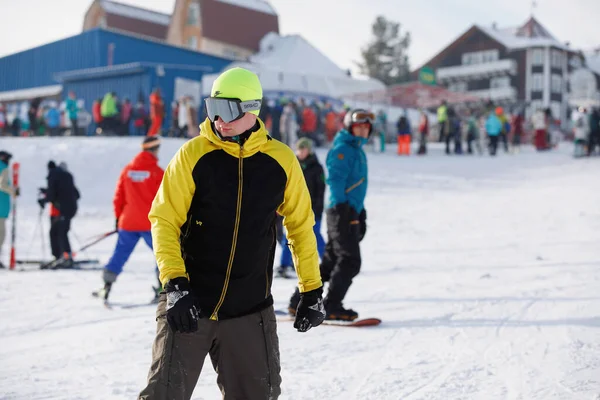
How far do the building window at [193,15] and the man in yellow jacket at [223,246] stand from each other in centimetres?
4068

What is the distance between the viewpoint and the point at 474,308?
607cm

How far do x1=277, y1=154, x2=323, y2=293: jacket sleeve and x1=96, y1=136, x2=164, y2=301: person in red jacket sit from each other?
13.0ft

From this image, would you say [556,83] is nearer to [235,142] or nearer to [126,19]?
[126,19]

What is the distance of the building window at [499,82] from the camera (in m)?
53.0

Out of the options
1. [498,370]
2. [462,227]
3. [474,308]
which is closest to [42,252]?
[462,227]

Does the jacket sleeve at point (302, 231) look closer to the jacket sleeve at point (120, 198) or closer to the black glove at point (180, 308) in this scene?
the black glove at point (180, 308)

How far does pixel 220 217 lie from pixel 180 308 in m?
0.39

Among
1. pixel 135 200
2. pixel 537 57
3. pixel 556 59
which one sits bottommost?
pixel 135 200

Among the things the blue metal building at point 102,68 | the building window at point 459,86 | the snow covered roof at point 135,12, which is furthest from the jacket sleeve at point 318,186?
the building window at point 459,86

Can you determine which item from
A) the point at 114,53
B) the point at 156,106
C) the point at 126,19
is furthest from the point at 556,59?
the point at 156,106

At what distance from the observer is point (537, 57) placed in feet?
169

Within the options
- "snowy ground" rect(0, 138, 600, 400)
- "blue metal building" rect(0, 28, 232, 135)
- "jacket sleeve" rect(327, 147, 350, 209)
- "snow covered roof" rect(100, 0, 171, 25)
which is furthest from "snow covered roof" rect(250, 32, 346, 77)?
"jacket sleeve" rect(327, 147, 350, 209)

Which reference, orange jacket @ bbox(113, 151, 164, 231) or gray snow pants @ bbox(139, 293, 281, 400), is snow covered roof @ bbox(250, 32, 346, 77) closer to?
orange jacket @ bbox(113, 151, 164, 231)

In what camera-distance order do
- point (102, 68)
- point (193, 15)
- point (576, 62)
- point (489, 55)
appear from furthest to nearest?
point (576, 62), point (489, 55), point (193, 15), point (102, 68)
